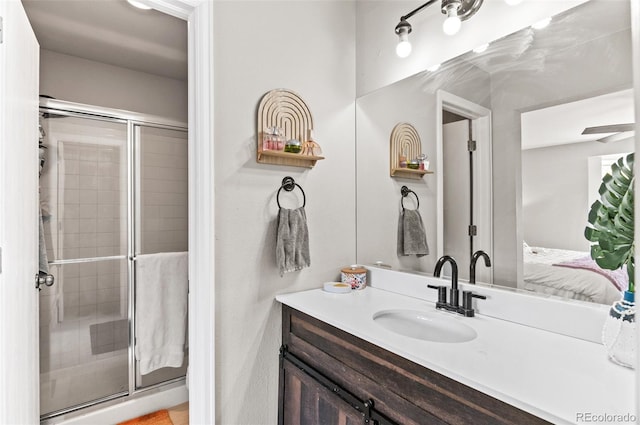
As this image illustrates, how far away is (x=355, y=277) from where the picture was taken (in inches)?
64.7

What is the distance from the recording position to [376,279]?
1700 millimetres

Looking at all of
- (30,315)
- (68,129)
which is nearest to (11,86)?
(30,315)

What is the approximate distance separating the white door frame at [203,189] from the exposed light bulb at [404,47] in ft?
2.81

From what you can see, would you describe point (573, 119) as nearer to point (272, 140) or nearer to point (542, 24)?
point (542, 24)

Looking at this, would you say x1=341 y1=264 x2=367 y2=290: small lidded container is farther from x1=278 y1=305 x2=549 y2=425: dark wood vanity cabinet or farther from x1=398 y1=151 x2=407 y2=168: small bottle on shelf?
x1=398 y1=151 x2=407 y2=168: small bottle on shelf

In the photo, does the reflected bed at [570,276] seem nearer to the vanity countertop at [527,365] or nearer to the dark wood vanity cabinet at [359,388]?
the vanity countertop at [527,365]

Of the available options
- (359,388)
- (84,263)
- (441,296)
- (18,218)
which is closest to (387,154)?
(441,296)

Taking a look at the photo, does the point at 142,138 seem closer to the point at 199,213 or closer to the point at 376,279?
the point at 199,213

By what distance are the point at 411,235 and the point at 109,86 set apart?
255 cm

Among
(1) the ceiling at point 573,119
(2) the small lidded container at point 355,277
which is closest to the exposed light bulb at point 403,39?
(1) the ceiling at point 573,119

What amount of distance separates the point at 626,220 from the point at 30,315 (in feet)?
7.10

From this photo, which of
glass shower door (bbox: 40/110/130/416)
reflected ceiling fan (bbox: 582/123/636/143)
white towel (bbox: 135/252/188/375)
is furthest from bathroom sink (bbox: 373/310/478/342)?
glass shower door (bbox: 40/110/130/416)

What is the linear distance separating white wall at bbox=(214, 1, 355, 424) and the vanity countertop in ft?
1.23

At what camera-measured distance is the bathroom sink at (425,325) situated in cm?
121
